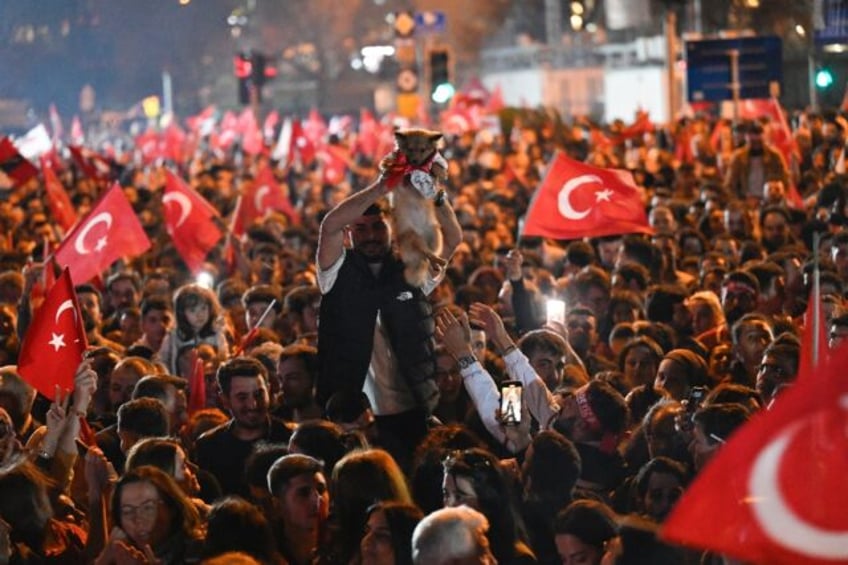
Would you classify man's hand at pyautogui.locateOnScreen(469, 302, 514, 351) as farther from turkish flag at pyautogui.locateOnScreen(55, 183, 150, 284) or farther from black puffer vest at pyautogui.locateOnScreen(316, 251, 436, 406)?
turkish flag at pyautogui.locateOnScreen(55, 183, 150, 284)

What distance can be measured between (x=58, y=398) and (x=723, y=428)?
2525 mm

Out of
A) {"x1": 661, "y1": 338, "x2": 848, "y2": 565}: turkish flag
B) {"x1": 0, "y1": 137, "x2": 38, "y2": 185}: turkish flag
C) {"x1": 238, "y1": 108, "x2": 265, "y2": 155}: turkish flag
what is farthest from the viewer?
{"x1": 238, "y1": 108, "x2": 265, "y2": 155}: turkish flag

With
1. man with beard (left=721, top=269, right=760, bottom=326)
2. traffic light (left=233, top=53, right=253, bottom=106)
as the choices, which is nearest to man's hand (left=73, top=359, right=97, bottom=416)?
man with beard (left=721, top=269, right=760, bottom=326)

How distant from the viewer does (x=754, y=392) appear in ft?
27.1

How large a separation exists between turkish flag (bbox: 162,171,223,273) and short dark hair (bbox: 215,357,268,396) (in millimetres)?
7909

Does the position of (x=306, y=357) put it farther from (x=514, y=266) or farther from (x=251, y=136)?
(x=251, y=136)

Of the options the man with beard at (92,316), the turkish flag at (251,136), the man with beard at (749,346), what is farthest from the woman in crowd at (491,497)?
the turkish flag at (251,136)

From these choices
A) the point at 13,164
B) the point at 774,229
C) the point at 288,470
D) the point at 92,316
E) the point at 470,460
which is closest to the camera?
the point at 470,460

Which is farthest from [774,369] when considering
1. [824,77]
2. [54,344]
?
[824,77]

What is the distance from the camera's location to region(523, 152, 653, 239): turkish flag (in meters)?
13.9

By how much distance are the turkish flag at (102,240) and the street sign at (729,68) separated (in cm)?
1387

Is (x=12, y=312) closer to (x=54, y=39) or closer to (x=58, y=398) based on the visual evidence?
(x=58, y=398)

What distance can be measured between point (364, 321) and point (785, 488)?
4.36m

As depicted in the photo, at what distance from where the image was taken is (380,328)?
8.62 meters
